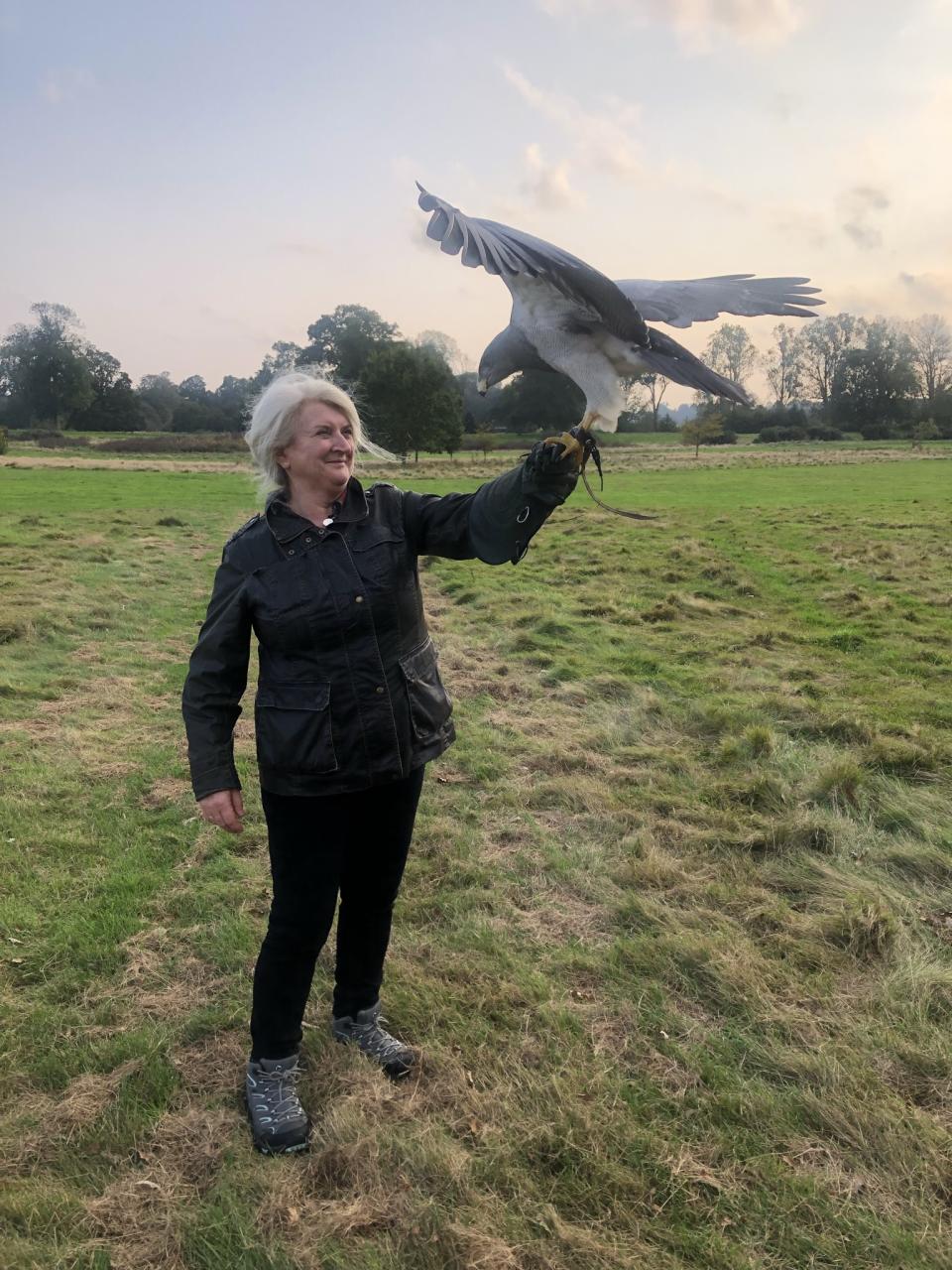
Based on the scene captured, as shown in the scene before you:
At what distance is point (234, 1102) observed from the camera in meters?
2.87

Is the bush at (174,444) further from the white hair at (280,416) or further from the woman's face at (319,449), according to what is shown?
the woman's face at (319,449)

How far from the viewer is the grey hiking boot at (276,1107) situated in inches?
105

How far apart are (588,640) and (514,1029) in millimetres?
6553

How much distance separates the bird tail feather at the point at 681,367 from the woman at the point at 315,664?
439mm

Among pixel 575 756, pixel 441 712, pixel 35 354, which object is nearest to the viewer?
pixel 441 712

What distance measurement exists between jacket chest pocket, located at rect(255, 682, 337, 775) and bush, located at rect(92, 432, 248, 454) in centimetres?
5152

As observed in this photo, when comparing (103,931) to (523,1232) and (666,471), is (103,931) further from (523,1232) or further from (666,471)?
(666,471)

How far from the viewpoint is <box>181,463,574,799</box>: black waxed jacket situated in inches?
100

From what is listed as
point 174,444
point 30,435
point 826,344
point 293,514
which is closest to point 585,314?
point 293,514

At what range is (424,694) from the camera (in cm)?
275

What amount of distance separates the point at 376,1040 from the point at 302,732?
1.37 m

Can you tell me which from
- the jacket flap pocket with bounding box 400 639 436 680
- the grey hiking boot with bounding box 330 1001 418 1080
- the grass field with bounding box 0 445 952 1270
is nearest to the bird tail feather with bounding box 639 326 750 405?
the jacket flap pocket with bounding box 400 639 436 680

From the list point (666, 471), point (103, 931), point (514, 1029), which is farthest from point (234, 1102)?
point (666, 471)

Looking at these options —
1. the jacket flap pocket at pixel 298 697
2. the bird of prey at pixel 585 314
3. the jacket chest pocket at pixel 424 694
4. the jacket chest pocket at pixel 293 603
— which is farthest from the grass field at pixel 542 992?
the bird of prey at pixel 585 314
